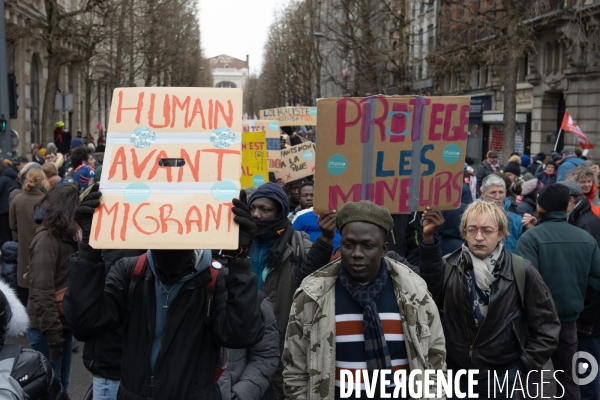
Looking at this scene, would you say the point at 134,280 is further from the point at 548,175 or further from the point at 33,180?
the point at 548,175

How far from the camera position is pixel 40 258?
517 centimetres

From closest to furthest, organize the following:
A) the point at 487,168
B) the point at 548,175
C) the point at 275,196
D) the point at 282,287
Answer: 1. the point at 282,287
2. the point at 275,196
3. the point at 548,175
4. the point at 487,168

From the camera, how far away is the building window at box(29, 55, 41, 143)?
31.3m

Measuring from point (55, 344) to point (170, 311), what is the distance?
2501mm

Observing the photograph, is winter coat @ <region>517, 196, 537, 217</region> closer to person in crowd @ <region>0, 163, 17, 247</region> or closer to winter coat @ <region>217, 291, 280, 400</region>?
winter coat @ <region>217, 291, 280, 400</region>

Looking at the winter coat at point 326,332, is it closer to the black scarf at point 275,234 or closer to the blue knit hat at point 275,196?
the black scarf at point 275,234

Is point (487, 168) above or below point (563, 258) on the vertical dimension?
above

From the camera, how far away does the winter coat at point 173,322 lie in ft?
9.71

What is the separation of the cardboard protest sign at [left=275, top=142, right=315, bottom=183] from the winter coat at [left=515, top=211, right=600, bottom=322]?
5.53 metres

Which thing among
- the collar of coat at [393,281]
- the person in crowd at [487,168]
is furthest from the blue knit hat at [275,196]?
the person in crowd at [487,168]

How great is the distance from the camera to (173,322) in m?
3.00

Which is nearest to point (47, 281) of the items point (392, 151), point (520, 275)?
point (392, 151)

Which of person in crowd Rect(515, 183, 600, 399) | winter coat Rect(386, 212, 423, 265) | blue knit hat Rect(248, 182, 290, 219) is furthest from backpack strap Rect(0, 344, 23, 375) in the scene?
person in crowd Rect(515, 183, 600, 399)

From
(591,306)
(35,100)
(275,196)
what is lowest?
(591,306)
